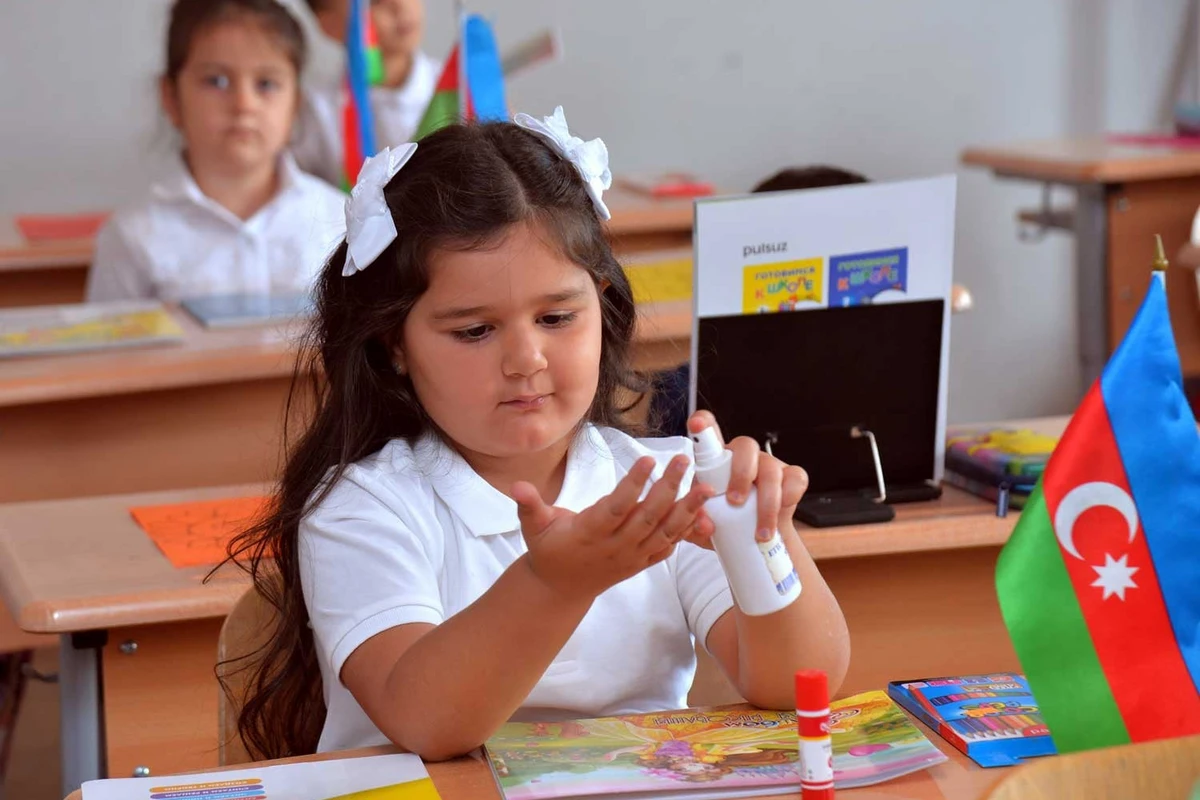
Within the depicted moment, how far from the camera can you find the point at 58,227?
387 cm

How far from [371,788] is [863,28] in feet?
14.6

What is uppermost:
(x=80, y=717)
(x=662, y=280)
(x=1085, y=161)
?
(x=1085, y=161)

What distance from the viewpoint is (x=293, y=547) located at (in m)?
1.40

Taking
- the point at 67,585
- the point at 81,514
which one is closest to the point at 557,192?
the point at 67,585

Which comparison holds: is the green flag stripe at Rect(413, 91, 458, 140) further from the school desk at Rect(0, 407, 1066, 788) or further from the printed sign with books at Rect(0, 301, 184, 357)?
the school desk at Rect(0, 407, 1066, 788)

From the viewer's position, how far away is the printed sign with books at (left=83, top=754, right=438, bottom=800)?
1.07 metres

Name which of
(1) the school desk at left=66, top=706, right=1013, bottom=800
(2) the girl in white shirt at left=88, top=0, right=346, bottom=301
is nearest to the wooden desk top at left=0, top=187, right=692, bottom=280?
(2) the girl in white shirt at left=88, top=0, right=346, bottom=301

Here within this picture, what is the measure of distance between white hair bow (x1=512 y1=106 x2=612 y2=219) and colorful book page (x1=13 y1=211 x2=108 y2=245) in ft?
8.29

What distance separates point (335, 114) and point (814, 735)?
3.51 metres

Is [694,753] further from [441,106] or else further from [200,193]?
[200,193]

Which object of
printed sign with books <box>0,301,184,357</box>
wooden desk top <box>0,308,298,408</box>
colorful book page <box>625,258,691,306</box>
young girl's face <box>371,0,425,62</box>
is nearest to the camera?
wooden desk top <box>0,308,298,408</box>

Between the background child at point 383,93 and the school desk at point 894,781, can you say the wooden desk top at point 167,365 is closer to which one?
the school desk at point 894,781

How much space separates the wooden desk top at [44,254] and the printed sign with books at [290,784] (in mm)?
2652

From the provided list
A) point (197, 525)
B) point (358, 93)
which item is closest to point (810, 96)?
point (358, 93)
